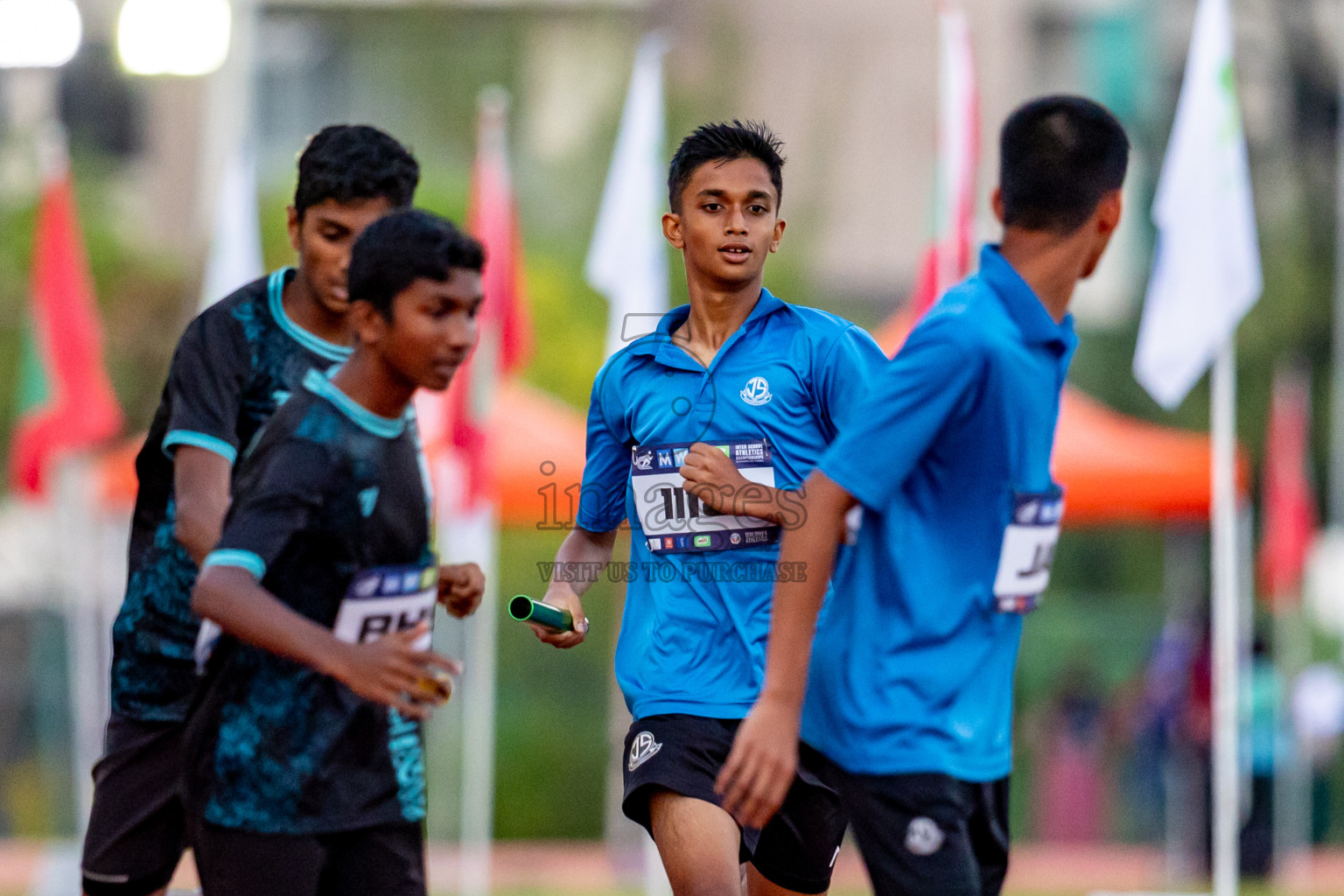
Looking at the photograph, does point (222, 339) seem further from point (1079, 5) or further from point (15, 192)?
point (1079, 5)

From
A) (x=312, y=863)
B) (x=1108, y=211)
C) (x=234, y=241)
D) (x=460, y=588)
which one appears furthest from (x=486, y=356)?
(x=1108, y=211)

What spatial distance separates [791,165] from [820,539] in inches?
870

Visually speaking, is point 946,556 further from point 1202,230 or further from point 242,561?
point 1202,230

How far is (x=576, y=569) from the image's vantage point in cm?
422

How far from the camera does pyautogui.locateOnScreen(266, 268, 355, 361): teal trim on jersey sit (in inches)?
151

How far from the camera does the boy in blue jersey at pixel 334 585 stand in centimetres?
309

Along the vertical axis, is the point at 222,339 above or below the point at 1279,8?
below

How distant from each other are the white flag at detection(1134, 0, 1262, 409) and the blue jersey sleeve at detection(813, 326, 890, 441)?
4.45 m

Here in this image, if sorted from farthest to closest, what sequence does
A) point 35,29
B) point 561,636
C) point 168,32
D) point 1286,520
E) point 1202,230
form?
point 35,29, point 168,32, point 1286,520, point 1202,230, point 561,636

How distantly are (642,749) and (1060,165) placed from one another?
1.62m

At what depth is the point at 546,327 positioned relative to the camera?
62.5 ft

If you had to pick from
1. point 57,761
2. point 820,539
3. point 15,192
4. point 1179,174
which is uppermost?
point 15,192

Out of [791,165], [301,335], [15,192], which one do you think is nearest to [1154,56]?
[791,165]

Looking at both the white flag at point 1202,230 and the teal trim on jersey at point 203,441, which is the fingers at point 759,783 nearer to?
the teal trim on jersey at point 203,441
